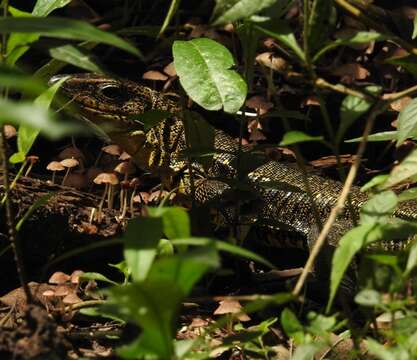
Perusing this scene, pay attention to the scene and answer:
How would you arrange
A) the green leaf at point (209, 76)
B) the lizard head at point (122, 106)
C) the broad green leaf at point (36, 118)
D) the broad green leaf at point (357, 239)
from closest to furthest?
1. the broad green leaf at point (36, 118)
2. the broad green leaf at point (357, 239)
3. the green leaf at point (209, 76)
4. the lizard head at point (122, 106)

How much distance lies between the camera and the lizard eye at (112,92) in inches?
282

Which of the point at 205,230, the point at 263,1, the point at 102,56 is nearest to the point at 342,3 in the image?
the point at 263,1

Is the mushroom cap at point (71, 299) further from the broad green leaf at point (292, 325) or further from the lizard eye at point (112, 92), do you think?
the lizard eye at point (112, 92)

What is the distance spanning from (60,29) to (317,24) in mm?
841

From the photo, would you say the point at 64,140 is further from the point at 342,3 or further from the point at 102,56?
the point at 342,3

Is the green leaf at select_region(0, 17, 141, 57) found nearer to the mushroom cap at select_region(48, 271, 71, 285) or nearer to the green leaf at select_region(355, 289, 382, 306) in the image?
the green leaf at select_region(355, 289, 382, 306)

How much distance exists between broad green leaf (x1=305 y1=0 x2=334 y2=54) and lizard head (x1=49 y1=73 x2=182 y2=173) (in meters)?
3.79

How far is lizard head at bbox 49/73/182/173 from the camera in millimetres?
6910

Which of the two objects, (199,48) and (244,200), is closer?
(199,48)

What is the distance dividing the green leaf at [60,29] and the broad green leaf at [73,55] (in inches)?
12.1

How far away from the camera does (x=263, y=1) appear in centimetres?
283

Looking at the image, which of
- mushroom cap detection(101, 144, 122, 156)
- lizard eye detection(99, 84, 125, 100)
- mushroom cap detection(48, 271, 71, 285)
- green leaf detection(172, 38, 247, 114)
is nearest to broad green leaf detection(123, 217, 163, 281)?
green leaf detection(172, 38, 247, 114)

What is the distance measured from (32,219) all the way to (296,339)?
2.57 m

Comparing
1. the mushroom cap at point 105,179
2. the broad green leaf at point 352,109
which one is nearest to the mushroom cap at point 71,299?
the mushroom cap at point 105,179
